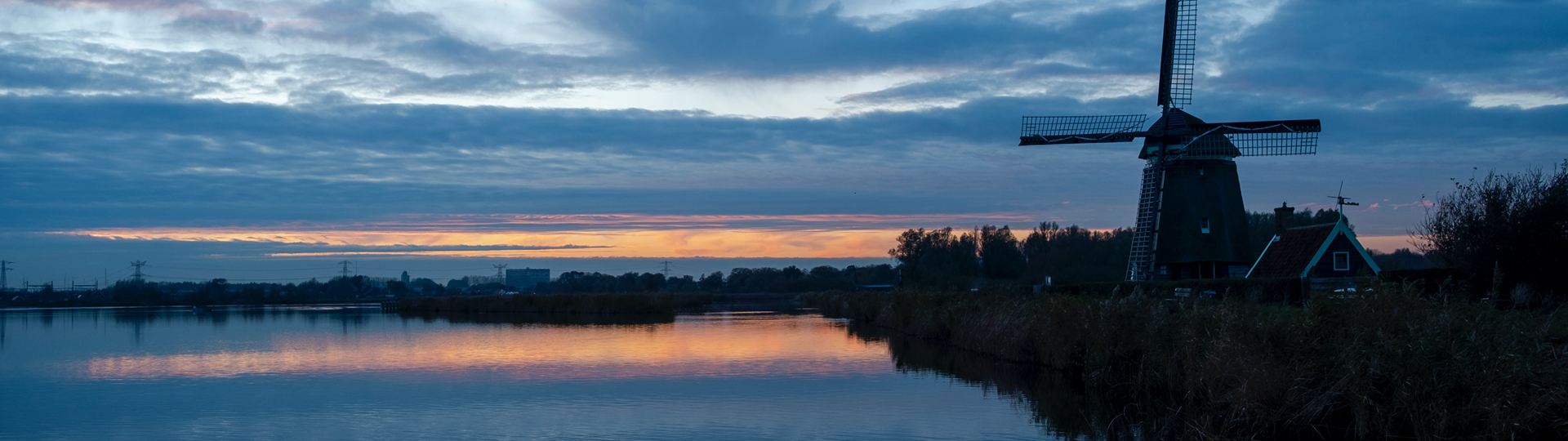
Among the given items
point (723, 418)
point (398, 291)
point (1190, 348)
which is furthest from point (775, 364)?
point (398, 291)

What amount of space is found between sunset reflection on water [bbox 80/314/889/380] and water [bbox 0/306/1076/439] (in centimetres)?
7

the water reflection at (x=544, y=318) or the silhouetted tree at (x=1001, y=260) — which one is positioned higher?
the silhouetted tree at (x=1001, y=260)

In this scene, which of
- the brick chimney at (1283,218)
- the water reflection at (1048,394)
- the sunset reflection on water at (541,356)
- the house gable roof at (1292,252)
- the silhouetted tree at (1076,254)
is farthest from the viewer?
the silhouetted tree at (1076,254)

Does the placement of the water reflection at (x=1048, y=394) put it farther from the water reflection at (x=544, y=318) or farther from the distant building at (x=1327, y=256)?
the water reflection at (x=544, y=318)

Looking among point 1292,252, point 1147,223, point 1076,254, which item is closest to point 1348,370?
point 1292,252

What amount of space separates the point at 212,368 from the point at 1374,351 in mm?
19206

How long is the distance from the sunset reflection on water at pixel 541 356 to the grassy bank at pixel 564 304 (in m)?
16.7

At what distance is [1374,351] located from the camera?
9.09m

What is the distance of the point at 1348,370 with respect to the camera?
30.3 ft

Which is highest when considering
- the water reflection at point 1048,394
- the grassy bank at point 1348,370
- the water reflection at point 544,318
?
the grassy bank at point 1348,370

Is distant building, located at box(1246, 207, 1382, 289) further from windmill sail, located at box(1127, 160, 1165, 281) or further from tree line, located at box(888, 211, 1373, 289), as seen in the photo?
tree line, located at box(888, 211, 1373, 289)

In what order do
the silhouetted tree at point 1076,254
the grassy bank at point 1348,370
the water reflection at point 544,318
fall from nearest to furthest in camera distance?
the grassy bank at point 1348,370 → the water reflection at point 544,318 → the silhouetted tree at point 1076,254

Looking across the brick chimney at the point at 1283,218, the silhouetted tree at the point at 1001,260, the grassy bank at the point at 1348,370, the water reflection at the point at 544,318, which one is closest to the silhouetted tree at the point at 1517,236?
the grassy bank at the point at 1348,370

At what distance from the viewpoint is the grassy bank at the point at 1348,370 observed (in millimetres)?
8281
